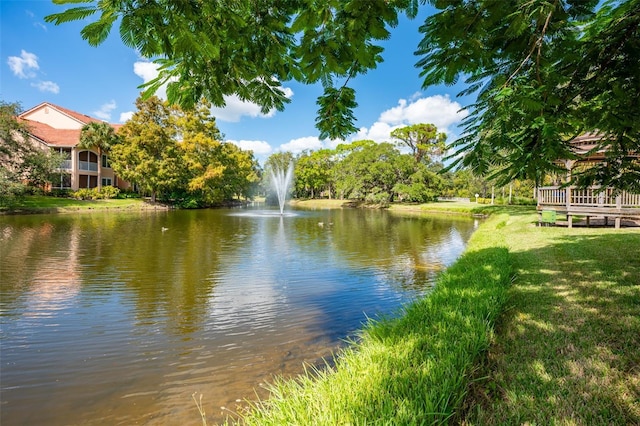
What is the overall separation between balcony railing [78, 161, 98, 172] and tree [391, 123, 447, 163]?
4244cm

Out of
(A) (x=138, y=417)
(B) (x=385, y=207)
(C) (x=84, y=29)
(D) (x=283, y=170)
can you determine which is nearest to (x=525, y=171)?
(C) (x=84, y=29)

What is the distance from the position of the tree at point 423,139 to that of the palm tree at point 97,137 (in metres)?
39.9

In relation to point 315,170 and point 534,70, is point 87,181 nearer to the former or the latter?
point 315,170

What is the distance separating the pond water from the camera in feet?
13.0

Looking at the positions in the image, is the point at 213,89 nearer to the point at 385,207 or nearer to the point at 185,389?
the point at 185,389

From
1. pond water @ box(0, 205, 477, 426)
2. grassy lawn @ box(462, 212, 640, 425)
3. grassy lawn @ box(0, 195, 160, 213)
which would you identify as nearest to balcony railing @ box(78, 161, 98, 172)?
grassy lawn @ box(0, 195, 160, 213)

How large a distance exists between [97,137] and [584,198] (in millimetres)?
44589

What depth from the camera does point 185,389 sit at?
4.07 meters

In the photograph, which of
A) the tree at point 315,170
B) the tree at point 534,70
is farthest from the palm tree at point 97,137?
the tree at point 534,70

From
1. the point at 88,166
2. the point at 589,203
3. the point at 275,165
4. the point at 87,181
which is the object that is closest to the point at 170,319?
the point at 589,203

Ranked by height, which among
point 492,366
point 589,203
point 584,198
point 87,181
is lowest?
point 492,366

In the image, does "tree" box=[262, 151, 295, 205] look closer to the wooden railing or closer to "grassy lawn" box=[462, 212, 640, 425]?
the wooden railing

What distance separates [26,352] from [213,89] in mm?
4920

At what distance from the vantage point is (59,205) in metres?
30.1
